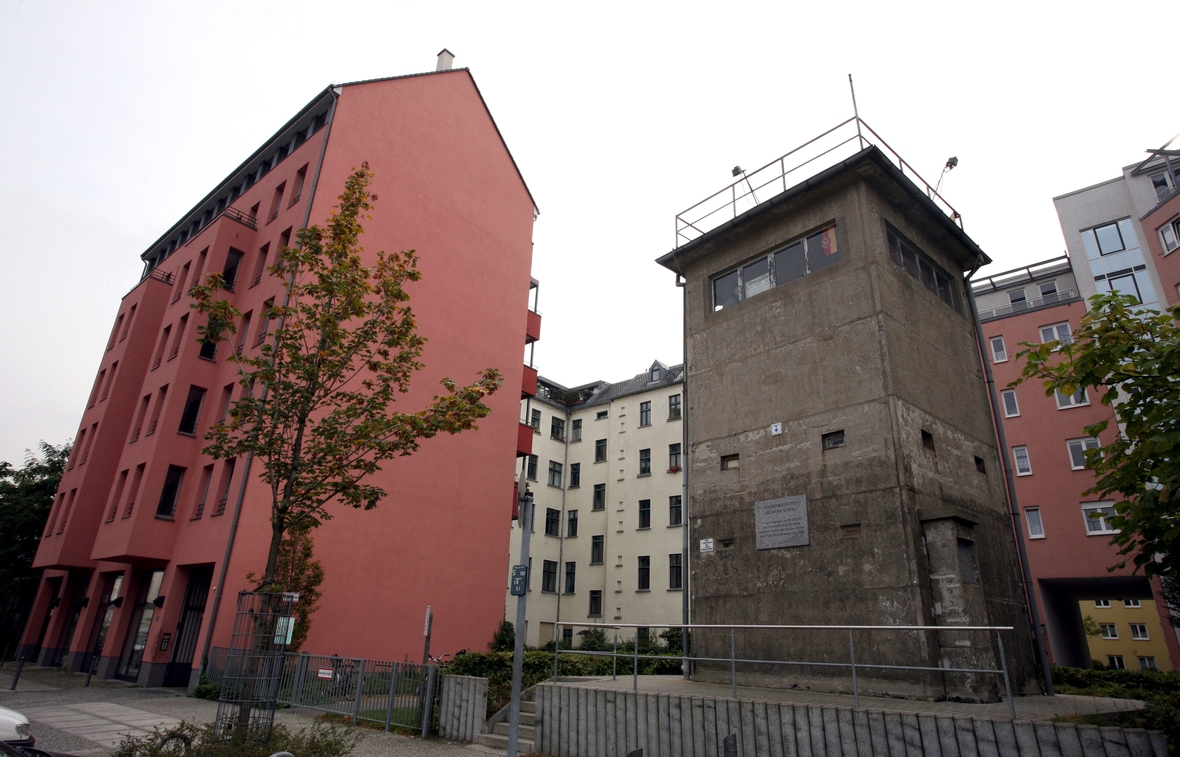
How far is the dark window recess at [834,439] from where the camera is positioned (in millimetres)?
12625

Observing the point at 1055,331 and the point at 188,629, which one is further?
the point at 1055,331

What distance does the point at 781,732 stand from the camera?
864cm

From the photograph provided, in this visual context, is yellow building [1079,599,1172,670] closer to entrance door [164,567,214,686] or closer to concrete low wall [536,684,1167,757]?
concrete low wall [536,684,1167,757]

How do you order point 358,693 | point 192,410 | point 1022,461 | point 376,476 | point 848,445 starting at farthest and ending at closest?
point 1022,461, point 192,410, point 376,476, point 358,693, point 848,445

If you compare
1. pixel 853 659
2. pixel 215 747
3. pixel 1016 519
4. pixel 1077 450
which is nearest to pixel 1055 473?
pixel 1077 450

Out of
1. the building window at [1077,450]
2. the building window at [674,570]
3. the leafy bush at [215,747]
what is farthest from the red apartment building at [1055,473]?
the leafy bush at [215,747]

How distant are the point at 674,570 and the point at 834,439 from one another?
27.2 meters

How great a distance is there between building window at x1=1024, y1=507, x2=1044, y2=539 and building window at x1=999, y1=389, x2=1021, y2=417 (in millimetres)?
4928

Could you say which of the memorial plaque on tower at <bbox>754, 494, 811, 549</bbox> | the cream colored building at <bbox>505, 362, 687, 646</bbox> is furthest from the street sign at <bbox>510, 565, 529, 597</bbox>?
the cream colored building at <bbox>505, 362, 687, 646</bbox>

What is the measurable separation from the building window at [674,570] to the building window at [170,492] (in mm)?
24957

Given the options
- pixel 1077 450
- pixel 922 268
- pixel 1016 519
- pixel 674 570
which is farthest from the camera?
pixel 674 570

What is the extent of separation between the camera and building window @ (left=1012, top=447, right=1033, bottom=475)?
34.0 m

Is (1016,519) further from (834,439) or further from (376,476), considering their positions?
(376,476)

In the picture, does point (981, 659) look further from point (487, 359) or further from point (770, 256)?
point (487, 359)
